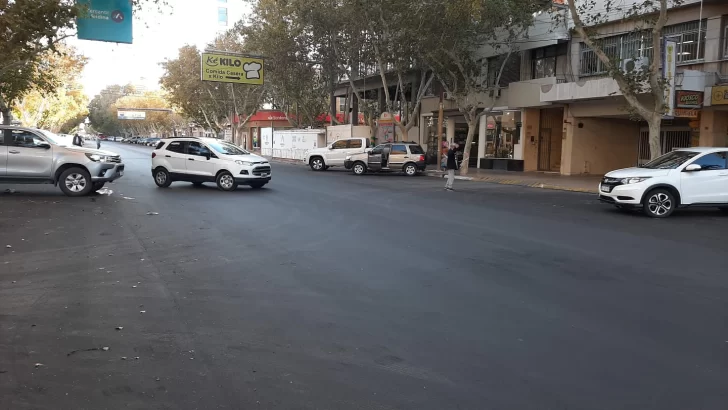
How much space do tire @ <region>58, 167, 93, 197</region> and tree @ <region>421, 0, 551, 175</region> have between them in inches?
502

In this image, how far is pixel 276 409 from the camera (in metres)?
3.82

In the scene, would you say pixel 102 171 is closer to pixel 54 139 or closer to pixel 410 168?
pixel 54 139

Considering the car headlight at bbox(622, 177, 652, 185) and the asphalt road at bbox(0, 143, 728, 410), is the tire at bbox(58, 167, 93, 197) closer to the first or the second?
the asphalt road at bbox(0, 143, 728, 410)

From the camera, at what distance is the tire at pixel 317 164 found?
106ft

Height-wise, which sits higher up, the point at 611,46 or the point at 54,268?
the point at 611,46

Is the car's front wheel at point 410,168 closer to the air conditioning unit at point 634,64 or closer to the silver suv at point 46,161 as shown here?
the air conditioning unit at point 634,64

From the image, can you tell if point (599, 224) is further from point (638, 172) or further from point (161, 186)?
point (161, 186)

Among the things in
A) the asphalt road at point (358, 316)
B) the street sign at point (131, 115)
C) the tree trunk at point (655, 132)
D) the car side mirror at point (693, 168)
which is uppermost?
the street sign at point (131, 115)

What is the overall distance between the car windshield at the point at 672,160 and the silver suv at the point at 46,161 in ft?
47.7

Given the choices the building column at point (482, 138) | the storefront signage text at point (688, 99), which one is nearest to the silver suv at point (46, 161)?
the storefront signage text at point (688, 99)

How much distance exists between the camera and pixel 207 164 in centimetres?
1864

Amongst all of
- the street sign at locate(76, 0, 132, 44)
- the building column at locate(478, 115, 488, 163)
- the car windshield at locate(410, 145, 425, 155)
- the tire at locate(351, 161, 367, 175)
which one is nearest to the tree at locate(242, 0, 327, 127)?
the tire at locate(351, 161, 367, 175)

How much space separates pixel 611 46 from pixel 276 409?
2630 centimetres

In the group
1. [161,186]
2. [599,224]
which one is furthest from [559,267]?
[161,186]
